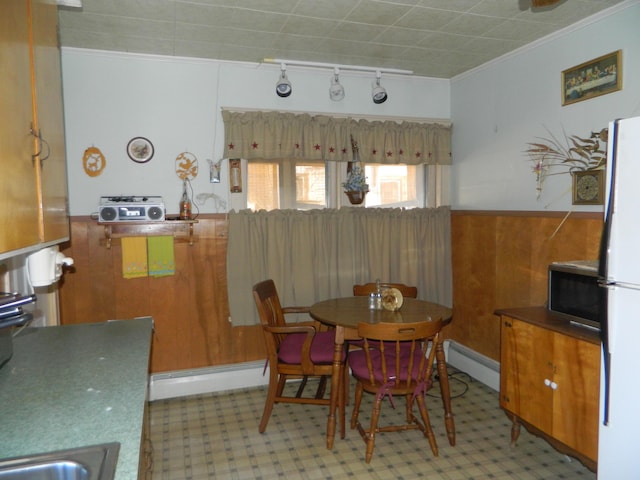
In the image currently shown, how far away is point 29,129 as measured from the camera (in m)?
1.43

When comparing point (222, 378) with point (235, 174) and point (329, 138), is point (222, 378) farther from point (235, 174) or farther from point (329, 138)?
point (329, 138)

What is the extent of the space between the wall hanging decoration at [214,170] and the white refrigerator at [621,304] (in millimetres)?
2540

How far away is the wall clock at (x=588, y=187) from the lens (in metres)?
2.57

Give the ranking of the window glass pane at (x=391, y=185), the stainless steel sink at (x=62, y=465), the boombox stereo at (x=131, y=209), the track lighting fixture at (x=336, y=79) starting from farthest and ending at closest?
the window glass pane at (x=391, y=185) < the track lighting fixture at (x=336, y=79) < the boombox stereo at (x=131, y=209) < the stainless steel sink at (x=62, y=465)

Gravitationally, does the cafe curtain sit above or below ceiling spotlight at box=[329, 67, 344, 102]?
below

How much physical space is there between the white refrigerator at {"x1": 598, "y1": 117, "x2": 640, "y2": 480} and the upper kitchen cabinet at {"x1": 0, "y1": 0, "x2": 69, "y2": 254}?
A: 2.16m

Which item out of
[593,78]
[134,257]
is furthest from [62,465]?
[593,78]

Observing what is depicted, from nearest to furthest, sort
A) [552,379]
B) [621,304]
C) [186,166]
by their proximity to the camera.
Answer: [621,304], [552,379], [186,166]

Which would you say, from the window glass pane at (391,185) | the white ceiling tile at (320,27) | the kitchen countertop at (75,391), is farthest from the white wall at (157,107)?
the kitchen countertop at (75,391)

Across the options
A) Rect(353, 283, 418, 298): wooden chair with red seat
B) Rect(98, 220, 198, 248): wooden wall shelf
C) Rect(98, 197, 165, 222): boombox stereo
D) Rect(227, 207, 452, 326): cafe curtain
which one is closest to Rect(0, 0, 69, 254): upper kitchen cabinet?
Rect(98, 197, 165, 222): boombox stereo

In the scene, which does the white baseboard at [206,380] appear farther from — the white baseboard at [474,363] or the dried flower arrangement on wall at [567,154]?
the dried flower arrangement on wall at [567,154]

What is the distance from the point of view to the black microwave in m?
2.21

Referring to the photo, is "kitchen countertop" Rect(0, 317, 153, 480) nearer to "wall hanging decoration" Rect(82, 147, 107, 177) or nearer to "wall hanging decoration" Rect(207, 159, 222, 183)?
"wall hanging decoration" Rect(82, 147, 107, 177)

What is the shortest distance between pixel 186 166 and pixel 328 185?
1.17 meters
